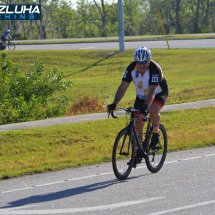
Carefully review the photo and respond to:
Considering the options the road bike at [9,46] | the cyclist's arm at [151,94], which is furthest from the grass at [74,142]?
the road bike at [9,46]

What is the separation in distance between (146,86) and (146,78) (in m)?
0.14

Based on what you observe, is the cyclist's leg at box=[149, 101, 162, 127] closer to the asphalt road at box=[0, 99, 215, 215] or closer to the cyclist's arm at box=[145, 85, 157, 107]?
the cyclist's arm at box=[145, 85, 157, 107]

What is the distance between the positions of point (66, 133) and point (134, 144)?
4171 mm

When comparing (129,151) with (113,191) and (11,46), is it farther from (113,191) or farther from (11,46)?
(11,46)

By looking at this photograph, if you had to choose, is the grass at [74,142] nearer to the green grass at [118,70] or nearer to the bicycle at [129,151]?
the bicycle at [129,151]

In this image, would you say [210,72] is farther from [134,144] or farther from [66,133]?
[134,144]

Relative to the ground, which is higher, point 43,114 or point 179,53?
point 179,53

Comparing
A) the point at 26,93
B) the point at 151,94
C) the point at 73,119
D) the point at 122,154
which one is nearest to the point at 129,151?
the point at 122,154

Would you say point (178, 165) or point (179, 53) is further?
point (179, 53)

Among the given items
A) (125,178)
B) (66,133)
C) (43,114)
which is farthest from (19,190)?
(43,114)

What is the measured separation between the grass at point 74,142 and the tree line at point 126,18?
4833 centimetres

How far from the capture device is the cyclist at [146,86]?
5469 mm

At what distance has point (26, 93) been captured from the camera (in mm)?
14078

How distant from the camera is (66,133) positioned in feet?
31.5
